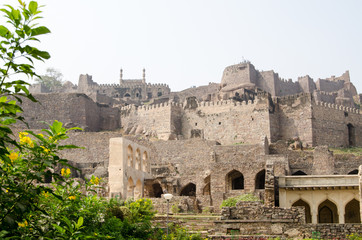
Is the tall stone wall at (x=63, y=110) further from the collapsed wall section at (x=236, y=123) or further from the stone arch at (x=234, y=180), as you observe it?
the stone arch at (x=234, y=180)

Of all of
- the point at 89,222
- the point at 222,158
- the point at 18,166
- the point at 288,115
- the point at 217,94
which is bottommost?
the point at 89,222

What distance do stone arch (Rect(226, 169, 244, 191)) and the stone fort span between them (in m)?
0.07

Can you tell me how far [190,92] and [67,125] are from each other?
2277 cm

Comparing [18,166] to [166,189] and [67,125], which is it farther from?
[67,125]

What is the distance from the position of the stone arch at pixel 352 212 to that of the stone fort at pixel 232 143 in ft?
0.18

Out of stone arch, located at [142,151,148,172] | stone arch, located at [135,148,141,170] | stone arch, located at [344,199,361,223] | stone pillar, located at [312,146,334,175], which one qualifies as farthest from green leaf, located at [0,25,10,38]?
A: stone pillar, located at [312,146,334,175]

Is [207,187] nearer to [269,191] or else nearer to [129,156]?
[129,156]

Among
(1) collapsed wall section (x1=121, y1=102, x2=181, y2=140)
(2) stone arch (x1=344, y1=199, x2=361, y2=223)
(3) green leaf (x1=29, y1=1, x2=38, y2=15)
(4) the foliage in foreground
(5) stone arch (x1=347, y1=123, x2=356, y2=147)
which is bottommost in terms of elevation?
(2) stone arch (x1=344, y1=199, x2=361, y2=223)

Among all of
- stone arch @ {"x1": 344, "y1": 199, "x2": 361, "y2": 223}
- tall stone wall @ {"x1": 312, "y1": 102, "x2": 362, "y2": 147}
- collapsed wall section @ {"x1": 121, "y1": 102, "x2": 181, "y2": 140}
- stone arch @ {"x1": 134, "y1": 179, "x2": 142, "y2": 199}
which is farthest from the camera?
collapsed wall section @ {"x1": 121, "y1": 102, "x2": 181, "y2": 140}

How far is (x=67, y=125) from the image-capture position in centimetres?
→ 5453

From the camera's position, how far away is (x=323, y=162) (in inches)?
1532

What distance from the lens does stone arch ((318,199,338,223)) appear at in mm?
29766

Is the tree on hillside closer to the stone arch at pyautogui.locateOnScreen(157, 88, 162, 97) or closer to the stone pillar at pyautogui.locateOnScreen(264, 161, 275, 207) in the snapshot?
the stone arch at pyautogui.locateOnScreen(157, 88, 162, 97)

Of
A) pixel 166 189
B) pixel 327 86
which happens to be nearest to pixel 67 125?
pixel 166 189
